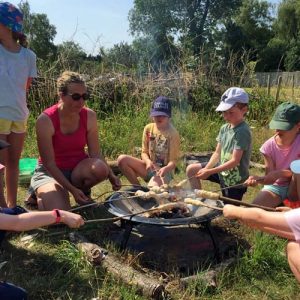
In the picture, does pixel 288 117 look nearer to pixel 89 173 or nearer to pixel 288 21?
pixel 89 173

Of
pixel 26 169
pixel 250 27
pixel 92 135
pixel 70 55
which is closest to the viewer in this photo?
pixel 92 135

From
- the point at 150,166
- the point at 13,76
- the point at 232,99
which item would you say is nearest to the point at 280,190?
the point at 232,99

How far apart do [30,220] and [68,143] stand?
177cm

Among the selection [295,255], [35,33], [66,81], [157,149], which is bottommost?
[295,255]

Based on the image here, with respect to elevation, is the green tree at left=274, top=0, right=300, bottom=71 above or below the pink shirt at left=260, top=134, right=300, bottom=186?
above

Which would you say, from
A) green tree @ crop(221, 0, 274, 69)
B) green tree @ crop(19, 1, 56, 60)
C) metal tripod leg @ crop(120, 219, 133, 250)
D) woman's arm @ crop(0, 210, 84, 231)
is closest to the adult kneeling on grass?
woman's arm @ crop(0, 210, 84, 231)

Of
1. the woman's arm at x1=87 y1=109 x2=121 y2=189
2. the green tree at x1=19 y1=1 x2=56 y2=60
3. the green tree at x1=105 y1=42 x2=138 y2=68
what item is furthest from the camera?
the green tree at x1=105 y1=42 x2=138 y2=68

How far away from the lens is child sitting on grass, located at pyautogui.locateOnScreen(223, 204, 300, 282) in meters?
1.99

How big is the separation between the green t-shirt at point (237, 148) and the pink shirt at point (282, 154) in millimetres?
181

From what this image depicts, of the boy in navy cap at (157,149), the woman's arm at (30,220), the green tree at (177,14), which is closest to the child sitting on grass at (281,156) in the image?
the boy in navy cap at (157,149)

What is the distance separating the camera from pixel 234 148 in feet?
12.2

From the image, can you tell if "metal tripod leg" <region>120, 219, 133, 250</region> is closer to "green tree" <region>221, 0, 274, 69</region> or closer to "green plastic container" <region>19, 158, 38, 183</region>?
"green plastic container" <region>19, 158, 38, 183</region>

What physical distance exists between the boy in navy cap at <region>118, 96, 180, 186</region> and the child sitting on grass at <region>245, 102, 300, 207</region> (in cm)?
89

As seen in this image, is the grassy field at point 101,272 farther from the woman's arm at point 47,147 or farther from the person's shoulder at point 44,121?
the person's shoulder at point 44,121
